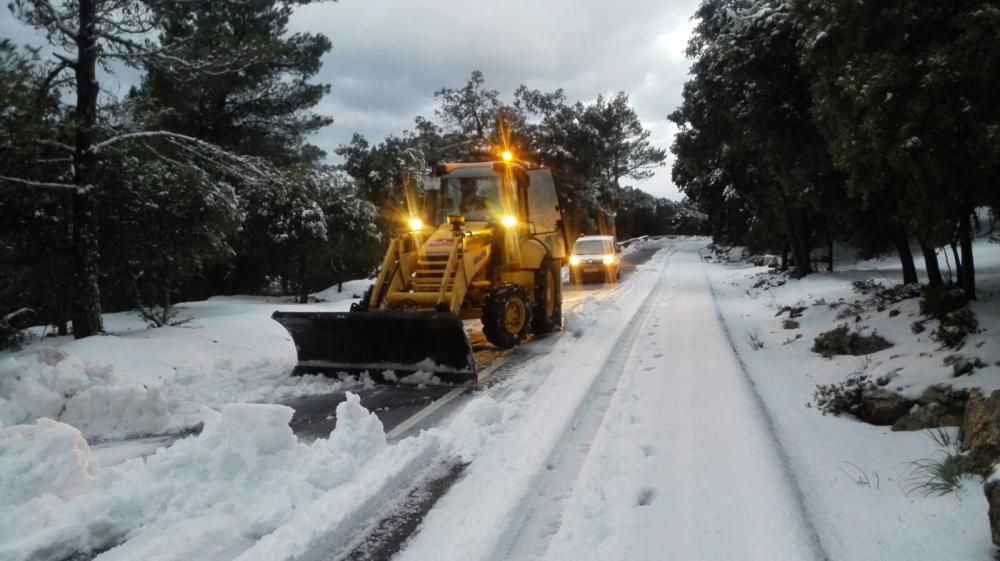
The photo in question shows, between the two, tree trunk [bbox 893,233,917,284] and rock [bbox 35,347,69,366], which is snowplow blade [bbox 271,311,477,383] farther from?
tree trunk [bbox 893,233,917,284]

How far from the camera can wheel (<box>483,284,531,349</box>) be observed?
862 cm

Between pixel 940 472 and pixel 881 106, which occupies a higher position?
pixel 881 106

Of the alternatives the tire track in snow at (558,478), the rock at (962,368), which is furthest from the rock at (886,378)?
the tire track in snow at (558,478)

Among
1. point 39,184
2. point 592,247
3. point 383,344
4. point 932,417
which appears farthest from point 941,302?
point 592,247

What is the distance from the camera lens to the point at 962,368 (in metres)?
5.29

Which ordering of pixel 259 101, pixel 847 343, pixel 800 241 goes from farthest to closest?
pixel 259 101 < pixel 800 241 < pixel 847 343

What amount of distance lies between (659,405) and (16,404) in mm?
5675

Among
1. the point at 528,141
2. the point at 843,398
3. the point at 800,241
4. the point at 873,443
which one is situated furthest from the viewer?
the point at 528,141

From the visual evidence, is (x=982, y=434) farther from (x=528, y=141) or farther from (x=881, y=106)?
(x=528, y=141)

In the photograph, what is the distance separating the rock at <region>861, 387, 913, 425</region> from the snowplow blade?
379cm

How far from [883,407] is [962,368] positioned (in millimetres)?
809

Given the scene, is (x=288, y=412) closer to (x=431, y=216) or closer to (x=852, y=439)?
(x=852, y=439)

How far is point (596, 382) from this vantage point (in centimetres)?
692

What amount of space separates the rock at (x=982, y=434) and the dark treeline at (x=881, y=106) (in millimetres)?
1834
